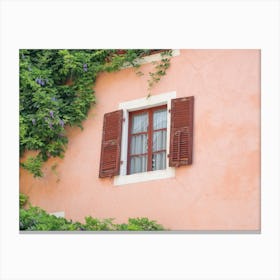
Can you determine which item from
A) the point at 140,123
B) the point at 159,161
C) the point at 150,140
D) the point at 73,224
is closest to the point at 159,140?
the point at 150,140

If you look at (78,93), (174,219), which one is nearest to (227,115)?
(174,219)

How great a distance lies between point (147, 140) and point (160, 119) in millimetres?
234

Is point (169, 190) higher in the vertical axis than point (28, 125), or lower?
lower

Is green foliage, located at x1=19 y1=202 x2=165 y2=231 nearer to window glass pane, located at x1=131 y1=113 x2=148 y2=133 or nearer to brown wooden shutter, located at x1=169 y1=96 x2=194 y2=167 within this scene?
brown wooden shutter, located at x1=169 y1=96 x2=194 y2=167

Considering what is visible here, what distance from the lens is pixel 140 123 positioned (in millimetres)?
8242

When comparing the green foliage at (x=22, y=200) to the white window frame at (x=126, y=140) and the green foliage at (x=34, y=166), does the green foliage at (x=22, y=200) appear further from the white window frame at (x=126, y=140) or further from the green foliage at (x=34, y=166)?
the white window frame at (x=126, y=140)

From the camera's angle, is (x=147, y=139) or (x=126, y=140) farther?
(x=126, y=140)

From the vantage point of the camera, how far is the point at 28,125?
8.48 metres

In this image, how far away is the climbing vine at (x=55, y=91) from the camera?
8422mm

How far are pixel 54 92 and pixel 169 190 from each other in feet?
5.50

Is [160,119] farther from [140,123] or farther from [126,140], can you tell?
[126,140]
